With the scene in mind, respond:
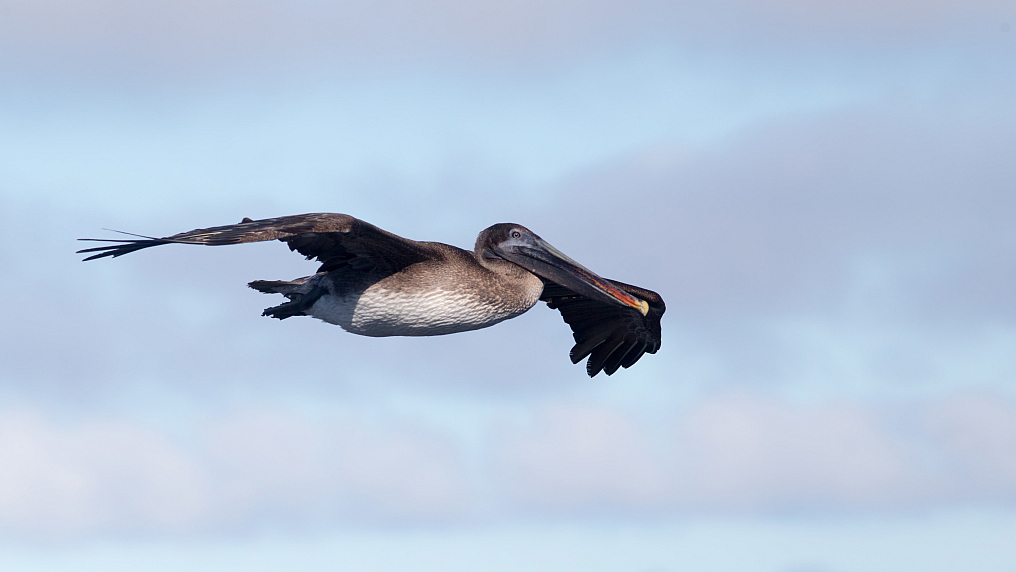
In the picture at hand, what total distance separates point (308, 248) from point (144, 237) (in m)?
2.38

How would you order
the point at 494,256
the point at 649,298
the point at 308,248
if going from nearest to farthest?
1. the point at 308,248
2. the point at 494,256
3. the point at 649,298

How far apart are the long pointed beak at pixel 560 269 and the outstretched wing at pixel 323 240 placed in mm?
1449

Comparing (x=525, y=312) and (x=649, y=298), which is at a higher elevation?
(x=649, y=298)

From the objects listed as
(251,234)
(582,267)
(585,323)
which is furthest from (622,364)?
(251,234)

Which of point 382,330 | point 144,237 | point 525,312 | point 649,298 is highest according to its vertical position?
point 649,298

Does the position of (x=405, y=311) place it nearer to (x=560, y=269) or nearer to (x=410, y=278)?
(x=410, y=278)

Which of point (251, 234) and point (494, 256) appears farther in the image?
point (494, 256)

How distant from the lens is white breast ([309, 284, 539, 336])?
12.7 m

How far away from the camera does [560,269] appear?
1389 centimetres

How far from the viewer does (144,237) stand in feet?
34.0

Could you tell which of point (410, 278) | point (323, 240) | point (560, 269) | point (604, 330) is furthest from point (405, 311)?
point (604, 330)

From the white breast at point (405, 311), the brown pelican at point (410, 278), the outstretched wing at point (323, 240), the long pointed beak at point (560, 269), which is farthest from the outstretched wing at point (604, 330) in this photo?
the outstretched wing at point (323, 240)

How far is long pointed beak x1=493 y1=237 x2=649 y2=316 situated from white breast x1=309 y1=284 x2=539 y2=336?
2.61ft

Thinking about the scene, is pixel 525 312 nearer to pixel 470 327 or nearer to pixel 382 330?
pixel 470 327
